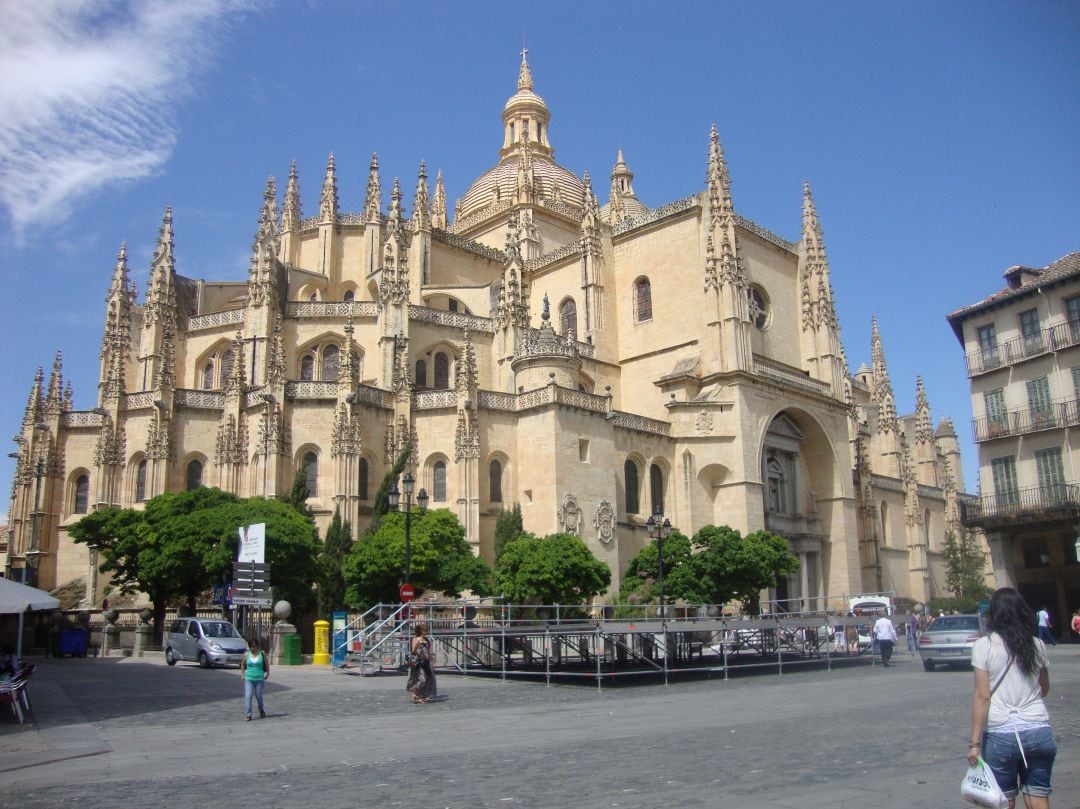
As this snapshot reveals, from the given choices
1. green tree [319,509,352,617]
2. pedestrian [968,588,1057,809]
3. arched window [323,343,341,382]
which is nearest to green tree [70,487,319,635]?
green tree [319,509,352,617]

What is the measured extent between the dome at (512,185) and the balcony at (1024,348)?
104 feet

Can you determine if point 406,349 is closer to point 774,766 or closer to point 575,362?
point 575,362

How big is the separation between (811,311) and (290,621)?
31.3 m

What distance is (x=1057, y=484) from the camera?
34312 mm

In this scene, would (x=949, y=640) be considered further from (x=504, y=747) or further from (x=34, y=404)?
(x=34, y=404)

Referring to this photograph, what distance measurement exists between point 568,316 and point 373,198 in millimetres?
11900

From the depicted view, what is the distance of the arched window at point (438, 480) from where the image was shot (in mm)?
39062

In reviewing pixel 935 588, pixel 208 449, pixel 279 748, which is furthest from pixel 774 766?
pixel 935 588

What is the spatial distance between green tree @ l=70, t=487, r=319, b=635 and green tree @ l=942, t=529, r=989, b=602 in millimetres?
34704

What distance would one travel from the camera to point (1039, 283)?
115ft

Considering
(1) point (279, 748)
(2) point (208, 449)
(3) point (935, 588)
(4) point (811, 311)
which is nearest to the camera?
(1) point (279, 748)

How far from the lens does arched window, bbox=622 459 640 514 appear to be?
41.5 metres

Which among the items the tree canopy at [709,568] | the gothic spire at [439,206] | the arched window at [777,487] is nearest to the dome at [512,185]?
the gothic spire at [439,206]

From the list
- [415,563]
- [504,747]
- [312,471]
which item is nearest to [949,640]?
[504,747]
